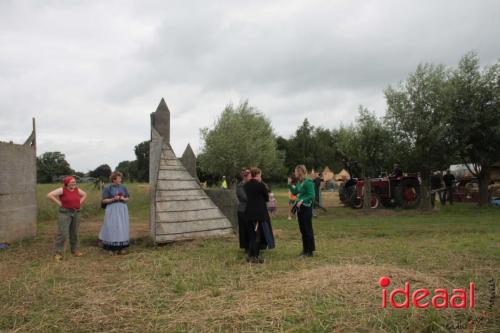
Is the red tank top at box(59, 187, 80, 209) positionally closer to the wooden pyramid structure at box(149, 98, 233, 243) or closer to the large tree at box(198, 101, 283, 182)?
the wooden pyramid structure at box(149, 98, 233, 243)

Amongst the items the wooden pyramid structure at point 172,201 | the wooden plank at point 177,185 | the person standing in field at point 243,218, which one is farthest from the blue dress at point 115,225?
the person standing in field at point 243,218

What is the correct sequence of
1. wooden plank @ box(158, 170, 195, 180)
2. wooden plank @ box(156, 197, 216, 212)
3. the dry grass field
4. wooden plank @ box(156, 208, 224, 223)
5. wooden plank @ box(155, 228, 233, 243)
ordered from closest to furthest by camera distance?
the dry grass field < wooden plank @ box(155, 228, 233, 243) < wooden plank @ box(156, 208, 224, 223) < wooden plank @ box(156, 197, 216, 212) < wooden plank @ box(158, 170, 195, 180)

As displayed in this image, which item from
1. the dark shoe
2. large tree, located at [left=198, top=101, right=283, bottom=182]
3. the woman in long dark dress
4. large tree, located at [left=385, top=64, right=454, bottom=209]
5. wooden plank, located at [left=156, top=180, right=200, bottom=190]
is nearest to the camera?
the dark shoe

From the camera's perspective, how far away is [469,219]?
1238 centimetres

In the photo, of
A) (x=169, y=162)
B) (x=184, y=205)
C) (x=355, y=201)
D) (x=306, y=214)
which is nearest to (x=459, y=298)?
(x=306, y=214)

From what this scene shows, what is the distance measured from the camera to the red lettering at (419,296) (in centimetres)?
410

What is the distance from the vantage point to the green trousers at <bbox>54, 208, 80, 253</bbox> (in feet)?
24.3

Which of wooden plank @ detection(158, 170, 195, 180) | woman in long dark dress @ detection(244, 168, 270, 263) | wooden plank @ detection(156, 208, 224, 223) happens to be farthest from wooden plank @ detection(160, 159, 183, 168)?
woman in long dark dress @ detection(244, 168, 270, 263)

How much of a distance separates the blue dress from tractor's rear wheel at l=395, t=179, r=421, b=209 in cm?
1142

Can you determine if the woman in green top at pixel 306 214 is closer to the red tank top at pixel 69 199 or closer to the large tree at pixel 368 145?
the red tank top at pixel 69 199

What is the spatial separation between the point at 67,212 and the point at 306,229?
4.27 meters

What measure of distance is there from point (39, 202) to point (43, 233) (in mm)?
5015

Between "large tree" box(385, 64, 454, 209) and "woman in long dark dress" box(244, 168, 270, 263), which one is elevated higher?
"large tree" box(385, 64, 454, 209)

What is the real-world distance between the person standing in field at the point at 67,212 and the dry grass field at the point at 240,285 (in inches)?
14.7
